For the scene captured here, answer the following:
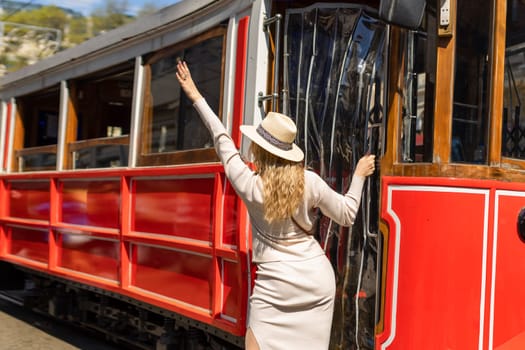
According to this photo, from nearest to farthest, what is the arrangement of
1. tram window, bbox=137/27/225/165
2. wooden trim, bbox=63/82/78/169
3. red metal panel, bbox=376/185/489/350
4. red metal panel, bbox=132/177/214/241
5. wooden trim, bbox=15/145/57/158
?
1. red metal panel, bbox=376/185/489/350
2. red metal panel, bbox=132/177/214/241
3. tram window, bbox=137/27/225/165
4. wooden trim, bbox=63/82/78/169
5. wooden trim, bbox=15/145/57/158

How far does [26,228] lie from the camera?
258 inches

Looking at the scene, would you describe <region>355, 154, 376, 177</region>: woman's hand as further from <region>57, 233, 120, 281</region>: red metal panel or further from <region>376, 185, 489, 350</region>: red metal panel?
<region>57, 233, 120, 281</region>: red metal panel

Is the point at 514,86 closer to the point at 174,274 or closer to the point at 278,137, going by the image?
the point at 278,137

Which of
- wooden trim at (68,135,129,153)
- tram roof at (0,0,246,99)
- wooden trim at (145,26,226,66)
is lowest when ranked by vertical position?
wooden trim at (68,135,129,153)

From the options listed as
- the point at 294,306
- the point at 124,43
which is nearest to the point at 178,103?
the point at 124,43

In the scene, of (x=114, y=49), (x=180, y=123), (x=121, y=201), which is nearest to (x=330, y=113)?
(x=180, y=123)

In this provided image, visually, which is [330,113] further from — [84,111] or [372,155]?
[84,111]

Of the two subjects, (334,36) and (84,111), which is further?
(84,111)

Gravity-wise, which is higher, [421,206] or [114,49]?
[114,49]

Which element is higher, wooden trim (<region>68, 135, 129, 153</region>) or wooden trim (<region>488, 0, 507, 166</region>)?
wooden trim (<region>488, 0, 507, 166</region>)

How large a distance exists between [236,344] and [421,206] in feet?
4.80

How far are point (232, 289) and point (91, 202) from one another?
6.66 ft

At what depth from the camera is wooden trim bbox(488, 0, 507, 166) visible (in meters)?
3.02

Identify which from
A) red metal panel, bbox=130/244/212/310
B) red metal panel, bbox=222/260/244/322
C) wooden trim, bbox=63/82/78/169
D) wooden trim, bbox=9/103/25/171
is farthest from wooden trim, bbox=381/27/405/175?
wooden trim, bbox=9/103/25/171
